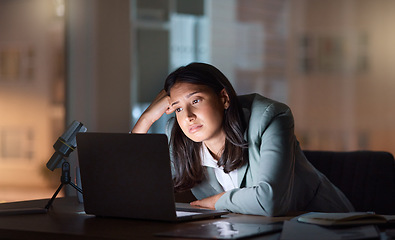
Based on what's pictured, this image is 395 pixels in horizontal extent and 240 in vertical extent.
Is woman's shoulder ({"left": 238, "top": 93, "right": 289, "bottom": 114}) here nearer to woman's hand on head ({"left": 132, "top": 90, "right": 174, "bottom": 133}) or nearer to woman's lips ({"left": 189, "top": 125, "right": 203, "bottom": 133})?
woman's lips ({"left": 189, "top": 125, "right": 203, "bottom": 133})

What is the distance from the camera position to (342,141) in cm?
387

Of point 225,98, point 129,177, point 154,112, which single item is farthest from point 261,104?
point 129,177

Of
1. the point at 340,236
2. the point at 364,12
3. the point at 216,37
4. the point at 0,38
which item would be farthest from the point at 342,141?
the point at 340,236

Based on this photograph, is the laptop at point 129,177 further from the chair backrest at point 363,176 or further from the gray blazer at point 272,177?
the chair backrest at point 363,176

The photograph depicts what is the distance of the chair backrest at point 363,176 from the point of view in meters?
2.06

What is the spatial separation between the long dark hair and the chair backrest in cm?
46

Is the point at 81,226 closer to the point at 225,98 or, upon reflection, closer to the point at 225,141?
the point at 225,141

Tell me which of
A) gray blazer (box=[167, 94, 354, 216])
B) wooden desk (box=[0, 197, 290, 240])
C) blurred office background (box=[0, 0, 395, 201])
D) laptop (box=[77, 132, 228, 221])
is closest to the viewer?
wooden desk (box=[0, 197, 290, 240])

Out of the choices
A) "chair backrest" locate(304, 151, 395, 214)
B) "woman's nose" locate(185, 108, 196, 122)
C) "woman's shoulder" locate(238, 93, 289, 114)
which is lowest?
"chair backrest" locate(304, 151, 395, 214)

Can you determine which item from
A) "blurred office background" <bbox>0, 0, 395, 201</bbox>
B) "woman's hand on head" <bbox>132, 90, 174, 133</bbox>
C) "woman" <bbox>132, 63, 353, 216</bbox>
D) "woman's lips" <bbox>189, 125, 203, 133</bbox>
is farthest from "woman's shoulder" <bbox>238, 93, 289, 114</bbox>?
"blurred office background" <bbox>0, 0, 395, 201</bbox>

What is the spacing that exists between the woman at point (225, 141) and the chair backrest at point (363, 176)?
0.48 feet

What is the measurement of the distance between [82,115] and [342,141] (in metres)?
1.80

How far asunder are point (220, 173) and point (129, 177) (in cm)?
54

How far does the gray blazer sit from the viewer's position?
1541 millimetres
